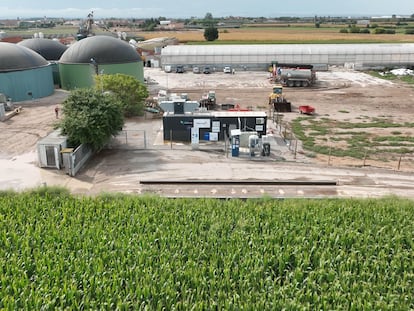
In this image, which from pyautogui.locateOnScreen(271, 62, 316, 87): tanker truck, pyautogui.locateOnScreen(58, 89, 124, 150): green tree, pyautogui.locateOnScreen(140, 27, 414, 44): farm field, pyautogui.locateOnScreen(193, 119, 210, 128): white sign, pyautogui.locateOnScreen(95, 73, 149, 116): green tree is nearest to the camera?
pyautogui.locateOnScreen(58, 89, 124, 150): green tree

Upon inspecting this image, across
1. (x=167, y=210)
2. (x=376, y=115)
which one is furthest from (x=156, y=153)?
(x=376, y=115)

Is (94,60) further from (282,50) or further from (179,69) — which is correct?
(282,50)

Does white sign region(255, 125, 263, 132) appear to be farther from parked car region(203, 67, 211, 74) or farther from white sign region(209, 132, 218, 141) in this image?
parked car region(203, 67, 211, 74)

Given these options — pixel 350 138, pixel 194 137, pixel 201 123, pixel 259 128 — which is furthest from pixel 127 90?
pixel 350 138

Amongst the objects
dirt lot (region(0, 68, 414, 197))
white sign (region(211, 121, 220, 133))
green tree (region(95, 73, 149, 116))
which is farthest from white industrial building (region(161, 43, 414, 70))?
white sign (region(211, 121, 220, 133))

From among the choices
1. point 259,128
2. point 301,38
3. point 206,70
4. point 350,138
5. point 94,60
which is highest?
point 301,38
